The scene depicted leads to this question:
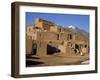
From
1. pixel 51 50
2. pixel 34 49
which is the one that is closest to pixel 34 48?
pixel 34 49

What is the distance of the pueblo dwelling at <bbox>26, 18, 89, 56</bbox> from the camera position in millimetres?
2059

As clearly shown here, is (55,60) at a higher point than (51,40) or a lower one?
lower

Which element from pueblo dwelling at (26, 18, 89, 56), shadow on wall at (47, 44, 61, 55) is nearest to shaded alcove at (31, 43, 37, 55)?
pueblo dwelling at (26, 18, 89, 56)

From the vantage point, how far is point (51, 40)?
6.98 feet

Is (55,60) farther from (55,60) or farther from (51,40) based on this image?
(51,40)

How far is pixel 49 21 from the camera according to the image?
2.12 meters

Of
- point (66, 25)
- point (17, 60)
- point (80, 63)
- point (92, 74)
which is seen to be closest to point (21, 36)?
point (17, 60)

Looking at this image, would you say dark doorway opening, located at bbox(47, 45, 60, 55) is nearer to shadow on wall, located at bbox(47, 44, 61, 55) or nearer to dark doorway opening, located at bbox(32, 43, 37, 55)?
shadow on wall, located at bbox(47, 44, 61, 55)

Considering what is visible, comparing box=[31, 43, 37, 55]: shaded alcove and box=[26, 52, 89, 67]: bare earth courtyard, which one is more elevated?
box=[31, 43, 37, 55]: shaded alcove

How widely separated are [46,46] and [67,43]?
0.21m

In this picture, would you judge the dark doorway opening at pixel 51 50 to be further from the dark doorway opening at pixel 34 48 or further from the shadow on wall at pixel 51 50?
the dark doorway opening at pixel 34 48

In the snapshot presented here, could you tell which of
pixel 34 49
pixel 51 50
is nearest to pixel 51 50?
pixel 51 50

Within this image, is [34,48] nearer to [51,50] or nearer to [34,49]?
[34,49]

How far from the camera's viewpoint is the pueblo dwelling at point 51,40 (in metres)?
2.06
